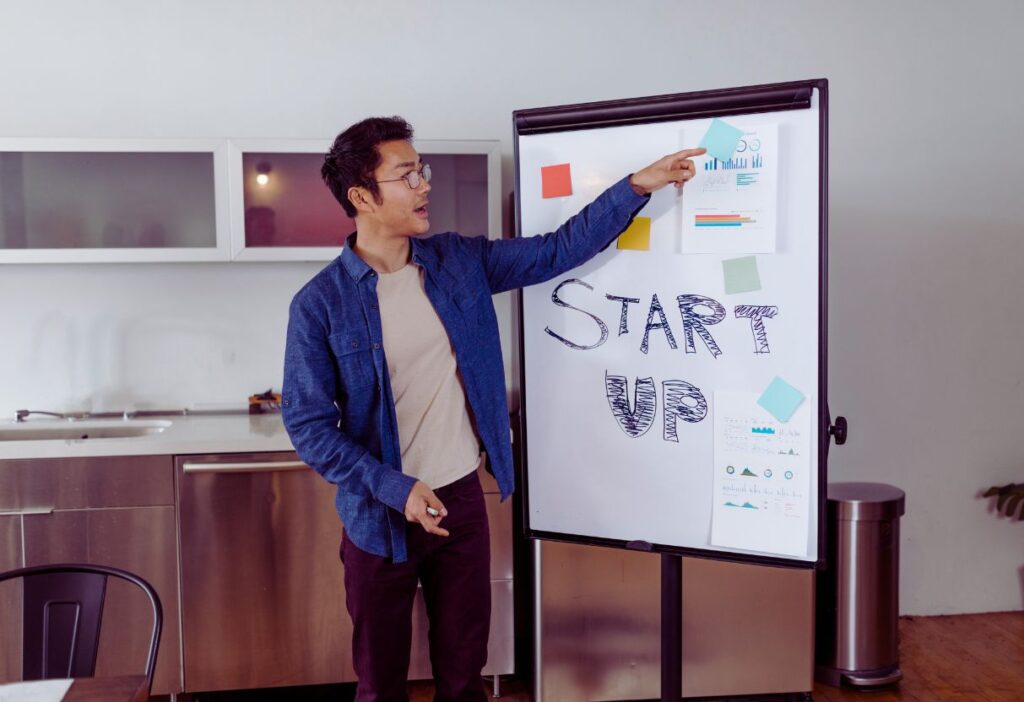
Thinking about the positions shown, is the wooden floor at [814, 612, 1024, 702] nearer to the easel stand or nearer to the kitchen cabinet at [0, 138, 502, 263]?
the easel stand

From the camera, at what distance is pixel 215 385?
3.01 meters

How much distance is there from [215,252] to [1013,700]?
2.67 m

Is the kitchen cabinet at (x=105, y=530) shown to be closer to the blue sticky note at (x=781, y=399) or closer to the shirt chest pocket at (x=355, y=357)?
the shirt chest pocket at (x=355, y=357)

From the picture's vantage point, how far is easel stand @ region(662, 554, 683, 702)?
1867 mm

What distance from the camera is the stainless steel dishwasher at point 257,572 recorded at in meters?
2.51

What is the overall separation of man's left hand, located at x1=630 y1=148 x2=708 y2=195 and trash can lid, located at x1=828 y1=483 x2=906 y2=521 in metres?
1.42

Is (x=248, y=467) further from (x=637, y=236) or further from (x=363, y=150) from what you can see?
(x=637, y=236)

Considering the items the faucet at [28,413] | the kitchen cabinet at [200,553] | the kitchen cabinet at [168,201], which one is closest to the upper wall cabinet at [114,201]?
the kitchen cabinet at [168,201]

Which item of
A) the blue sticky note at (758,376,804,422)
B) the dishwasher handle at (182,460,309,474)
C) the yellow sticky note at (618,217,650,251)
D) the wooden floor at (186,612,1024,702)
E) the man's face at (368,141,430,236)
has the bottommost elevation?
the wooden floor at (186,612,1024,702)

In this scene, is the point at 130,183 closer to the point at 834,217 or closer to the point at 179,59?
the point at 179,59

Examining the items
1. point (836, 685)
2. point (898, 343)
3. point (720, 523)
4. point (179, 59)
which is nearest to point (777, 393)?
point (720, 523)

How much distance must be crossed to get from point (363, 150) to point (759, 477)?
1016 millimetres

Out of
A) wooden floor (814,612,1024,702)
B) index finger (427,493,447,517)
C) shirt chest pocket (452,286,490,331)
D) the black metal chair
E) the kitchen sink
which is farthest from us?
the kitchen sink

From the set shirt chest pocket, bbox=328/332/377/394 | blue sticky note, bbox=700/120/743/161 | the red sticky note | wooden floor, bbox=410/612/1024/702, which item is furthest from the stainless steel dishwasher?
blue sticky note, bbox=700/120/743/161
